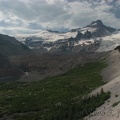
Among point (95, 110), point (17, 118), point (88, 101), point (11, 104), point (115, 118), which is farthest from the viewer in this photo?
point (11, 104)

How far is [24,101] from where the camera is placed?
7375cm

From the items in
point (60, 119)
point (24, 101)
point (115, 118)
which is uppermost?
point (115, 118)

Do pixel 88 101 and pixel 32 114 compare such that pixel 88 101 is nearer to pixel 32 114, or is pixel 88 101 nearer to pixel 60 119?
pixel 60 119

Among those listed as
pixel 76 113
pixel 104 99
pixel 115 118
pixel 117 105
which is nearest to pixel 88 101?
pixel 104 99

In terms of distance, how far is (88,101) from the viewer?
5084cm

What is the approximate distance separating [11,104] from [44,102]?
7.46 metres

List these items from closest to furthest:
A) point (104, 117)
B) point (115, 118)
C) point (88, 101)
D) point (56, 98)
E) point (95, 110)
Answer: point (115, 118) → point (104, 117) → point (95, 110) → point (88, 101) → point (56, 98)

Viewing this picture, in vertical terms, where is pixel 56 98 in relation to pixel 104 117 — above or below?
below

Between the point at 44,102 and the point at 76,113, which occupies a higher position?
the point at 76,113

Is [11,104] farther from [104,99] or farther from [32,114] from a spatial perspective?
[104,99]

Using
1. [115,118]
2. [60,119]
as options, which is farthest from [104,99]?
[115,118]

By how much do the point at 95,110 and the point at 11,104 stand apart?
32.2 m

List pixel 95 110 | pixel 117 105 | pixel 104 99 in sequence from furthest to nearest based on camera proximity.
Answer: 1. pixel 104 99
2. pixel 95 110
3. pixel 117 105

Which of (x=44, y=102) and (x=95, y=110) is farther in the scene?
(x=44, y=102)
